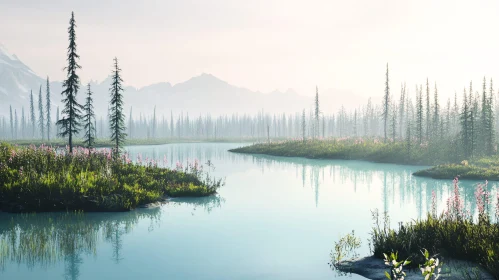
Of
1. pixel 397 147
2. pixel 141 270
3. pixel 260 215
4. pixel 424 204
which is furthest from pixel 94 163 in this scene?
pixel 397 147

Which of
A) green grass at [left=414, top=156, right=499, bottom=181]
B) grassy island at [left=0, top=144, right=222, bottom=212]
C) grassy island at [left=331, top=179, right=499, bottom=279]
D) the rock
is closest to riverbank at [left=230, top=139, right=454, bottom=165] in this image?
green grass at [left=414, top=156, right=499, bottom=181]

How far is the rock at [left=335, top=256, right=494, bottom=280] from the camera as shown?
9008 mm

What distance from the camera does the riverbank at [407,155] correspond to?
33938mm

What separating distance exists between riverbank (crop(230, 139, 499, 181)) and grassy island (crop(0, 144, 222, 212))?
72.9 ft

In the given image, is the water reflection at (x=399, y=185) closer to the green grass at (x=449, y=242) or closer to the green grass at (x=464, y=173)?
the green grass at (x=464, y=173)

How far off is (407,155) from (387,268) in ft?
131

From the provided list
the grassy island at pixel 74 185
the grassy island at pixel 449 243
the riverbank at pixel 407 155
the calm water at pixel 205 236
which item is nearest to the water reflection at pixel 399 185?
the calm water at pixel 205 236

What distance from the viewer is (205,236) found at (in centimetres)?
1441

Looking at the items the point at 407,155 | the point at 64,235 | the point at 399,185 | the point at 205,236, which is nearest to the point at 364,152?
the point at 407,155

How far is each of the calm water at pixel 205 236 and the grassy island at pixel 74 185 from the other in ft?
2.73

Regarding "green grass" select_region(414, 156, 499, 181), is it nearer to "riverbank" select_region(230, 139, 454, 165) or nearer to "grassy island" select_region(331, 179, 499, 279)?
"riverbank" select_region(230, 139, 454, 165)

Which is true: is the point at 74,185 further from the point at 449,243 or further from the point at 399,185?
the point at 399,185

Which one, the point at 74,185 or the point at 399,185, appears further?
the point at 399,185

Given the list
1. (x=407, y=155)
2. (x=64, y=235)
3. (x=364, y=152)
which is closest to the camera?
(x=64, y=235)
